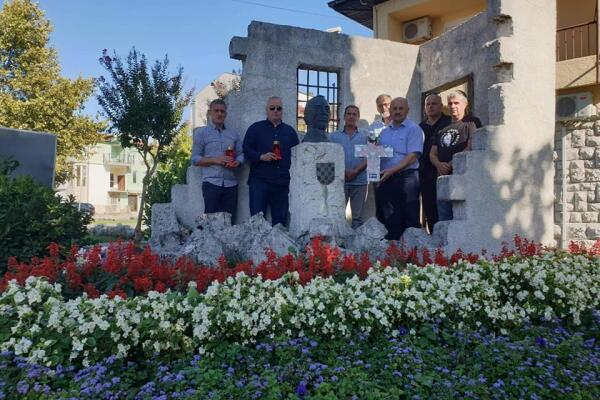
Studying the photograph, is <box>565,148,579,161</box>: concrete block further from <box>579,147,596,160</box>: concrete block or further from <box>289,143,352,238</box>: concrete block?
<box>289,143,352,238</box>: concrete block

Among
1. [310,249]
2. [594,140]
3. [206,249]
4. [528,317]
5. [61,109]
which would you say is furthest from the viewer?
[61,109]

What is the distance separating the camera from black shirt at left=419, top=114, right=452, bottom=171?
698 centimetres

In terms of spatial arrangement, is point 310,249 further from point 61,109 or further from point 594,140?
point 61,109

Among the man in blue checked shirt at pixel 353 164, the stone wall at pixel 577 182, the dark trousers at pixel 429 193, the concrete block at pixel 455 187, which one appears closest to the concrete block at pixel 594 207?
the stone wall at pixel 577 182

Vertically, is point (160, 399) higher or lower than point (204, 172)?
lower

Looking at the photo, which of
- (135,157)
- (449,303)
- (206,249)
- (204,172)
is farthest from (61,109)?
(135,157)

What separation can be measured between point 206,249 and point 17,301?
2.51 m

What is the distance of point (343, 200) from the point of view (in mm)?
6254

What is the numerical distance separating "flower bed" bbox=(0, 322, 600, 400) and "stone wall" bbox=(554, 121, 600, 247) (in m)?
8.30

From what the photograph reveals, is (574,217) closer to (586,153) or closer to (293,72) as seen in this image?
(586,153)

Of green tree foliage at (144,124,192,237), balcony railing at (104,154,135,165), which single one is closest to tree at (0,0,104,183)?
green tree foliage at (144,124,192,237)

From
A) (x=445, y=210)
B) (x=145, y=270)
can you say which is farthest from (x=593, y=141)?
(x=145, y=270)

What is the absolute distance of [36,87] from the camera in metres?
18.7

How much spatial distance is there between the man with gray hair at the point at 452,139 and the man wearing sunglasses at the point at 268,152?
193 centimetres
